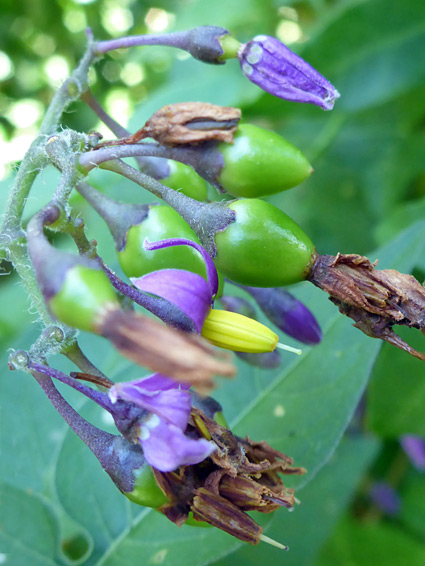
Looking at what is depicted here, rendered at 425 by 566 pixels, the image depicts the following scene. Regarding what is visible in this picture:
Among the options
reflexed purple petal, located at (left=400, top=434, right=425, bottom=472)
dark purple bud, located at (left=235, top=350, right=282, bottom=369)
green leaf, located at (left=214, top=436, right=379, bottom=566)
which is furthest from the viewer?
reflexed purple petal, located at (left=400, top=434, right=425, bottom=472)

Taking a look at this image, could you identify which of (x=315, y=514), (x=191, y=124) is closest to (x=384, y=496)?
(x=315, y=514)

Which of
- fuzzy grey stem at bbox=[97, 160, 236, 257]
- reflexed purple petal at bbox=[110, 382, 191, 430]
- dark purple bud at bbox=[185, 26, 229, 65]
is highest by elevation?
dark purple bud at bbox=[185, 26, 229, 65]

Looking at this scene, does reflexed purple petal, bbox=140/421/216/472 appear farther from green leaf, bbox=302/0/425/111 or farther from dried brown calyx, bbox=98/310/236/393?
green leaf, bbox=302/0/425/111

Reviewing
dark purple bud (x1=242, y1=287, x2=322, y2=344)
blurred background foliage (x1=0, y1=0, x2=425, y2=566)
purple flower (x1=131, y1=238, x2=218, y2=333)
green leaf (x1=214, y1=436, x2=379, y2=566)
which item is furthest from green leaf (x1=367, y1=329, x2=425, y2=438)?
purple flower (x1=131, y1=238, x2=218, y2=333)

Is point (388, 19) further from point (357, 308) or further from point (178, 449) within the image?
point (178, 449)

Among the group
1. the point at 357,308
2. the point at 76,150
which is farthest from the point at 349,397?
the point at 76,150

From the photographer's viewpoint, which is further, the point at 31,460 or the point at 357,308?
the point at 31,460

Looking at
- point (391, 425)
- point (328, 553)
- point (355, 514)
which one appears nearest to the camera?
point (391, 425)
